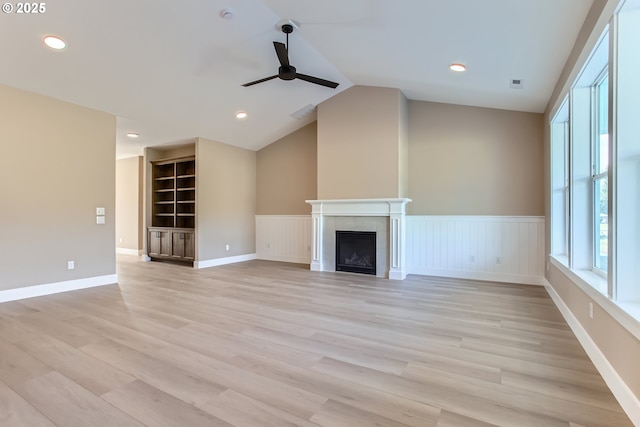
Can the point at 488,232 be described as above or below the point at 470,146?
below

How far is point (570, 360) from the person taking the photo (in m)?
2.34

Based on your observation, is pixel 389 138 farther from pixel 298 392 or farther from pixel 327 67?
pixel 298 392

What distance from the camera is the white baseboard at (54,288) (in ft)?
13.0

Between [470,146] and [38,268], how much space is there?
6.49 meters

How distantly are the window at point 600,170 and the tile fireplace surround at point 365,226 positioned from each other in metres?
2.53

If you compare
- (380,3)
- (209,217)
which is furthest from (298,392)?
(209,217)

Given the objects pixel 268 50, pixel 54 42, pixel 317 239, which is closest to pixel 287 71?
pixel 268 50

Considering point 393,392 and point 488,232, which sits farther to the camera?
point 488,232

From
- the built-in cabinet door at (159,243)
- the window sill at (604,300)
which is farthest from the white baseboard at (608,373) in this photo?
the built-in cabinet door at (159,243)

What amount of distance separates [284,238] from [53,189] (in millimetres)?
4181

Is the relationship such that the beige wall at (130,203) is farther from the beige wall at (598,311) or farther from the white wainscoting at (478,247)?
the beige wall at (598,311)

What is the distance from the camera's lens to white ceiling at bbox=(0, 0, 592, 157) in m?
2.92

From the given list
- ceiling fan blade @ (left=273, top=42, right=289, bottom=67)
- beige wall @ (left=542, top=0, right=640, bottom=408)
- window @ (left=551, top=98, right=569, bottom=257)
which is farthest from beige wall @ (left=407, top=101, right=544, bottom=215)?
ceiling fan blade @ (left=273, top=42, right=289, bottom=67)

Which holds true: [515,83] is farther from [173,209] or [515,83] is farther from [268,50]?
[173,209]
